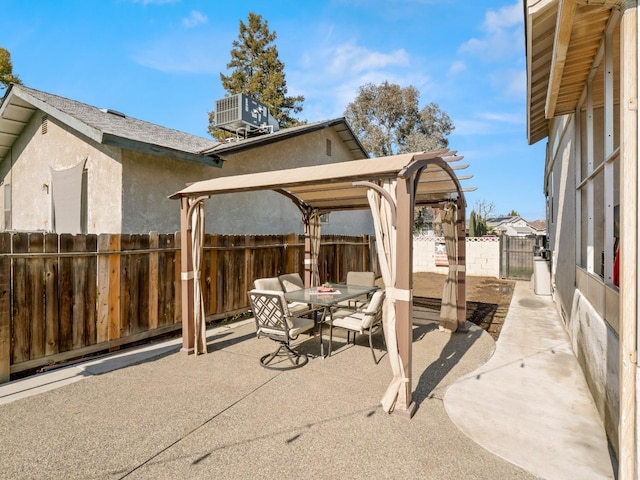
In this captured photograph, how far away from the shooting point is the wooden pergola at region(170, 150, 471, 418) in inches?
139

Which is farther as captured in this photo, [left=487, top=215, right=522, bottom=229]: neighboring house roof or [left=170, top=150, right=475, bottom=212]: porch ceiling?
[left=487, top=215, right=522, bottom=229]: neighboring house roof

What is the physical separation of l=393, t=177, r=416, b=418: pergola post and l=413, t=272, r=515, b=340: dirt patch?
138 inches

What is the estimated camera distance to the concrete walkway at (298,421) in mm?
2670

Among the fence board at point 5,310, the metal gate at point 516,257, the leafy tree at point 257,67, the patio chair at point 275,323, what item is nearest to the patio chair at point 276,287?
the patio chair at point 275,323

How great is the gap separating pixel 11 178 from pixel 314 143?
30.6 ft

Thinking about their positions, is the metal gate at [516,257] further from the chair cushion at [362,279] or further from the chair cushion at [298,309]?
the chair cushion at [298,309]

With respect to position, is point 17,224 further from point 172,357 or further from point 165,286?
point 172,357

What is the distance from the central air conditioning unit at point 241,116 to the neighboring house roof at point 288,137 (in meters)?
0.94

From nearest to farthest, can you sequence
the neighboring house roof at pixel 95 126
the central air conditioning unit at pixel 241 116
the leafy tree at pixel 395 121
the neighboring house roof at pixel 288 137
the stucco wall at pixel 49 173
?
the neighboring house roof at pixel 95 126, the stucco wall at pixel 49 173, the neighboring house roof at pixel 288 137, the central air conditioning unit at pixel 241 116, the leafy tree at pixel 395 121

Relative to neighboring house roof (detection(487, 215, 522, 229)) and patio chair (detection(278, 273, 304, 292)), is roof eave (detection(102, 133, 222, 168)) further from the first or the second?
neighboring house roof (detection(487, 215, 522, 229))

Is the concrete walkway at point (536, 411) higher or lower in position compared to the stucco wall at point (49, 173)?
lower

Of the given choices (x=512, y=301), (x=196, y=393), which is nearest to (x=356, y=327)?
(x=196, y=393)

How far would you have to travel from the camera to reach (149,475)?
101 inches

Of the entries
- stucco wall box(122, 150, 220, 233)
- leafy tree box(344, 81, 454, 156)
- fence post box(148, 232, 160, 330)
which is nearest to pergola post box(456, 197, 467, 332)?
fence post box(148, 232, 160, 330)
